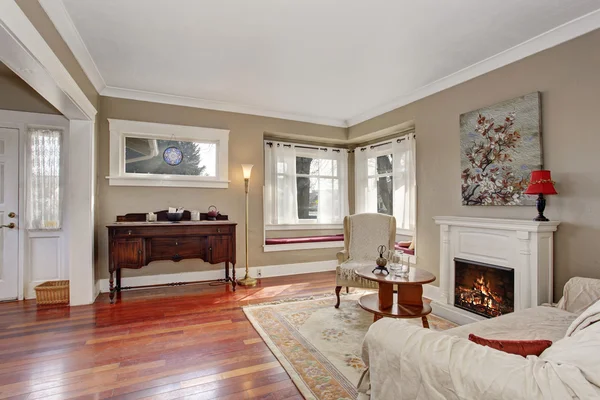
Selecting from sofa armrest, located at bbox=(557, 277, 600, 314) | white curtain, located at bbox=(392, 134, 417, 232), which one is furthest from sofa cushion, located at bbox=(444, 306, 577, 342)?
white curtain, located at bbox=(392, 134, 417, 232)

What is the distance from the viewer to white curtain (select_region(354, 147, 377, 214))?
543 centimetres

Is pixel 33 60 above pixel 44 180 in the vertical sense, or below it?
above

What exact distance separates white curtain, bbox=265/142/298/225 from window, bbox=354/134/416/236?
48.2 inches

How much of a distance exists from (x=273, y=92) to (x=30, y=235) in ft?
11.4

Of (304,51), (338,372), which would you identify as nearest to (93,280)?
(338,372)

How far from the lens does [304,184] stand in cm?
554

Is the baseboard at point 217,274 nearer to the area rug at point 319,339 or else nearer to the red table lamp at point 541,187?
the area rug at point 319,339

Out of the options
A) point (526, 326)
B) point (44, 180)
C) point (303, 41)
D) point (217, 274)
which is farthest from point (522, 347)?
point (44, 180)

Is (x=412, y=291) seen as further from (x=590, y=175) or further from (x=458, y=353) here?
(x=458, y=353)

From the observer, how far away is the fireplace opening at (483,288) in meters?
→ 2.86

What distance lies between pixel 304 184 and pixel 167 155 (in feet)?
7.49

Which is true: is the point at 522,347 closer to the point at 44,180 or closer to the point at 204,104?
the point at 204,104

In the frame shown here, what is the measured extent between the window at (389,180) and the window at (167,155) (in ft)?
7.95

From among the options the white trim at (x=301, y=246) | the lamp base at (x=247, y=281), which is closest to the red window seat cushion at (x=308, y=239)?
the white trim at (x=301, y=246)
